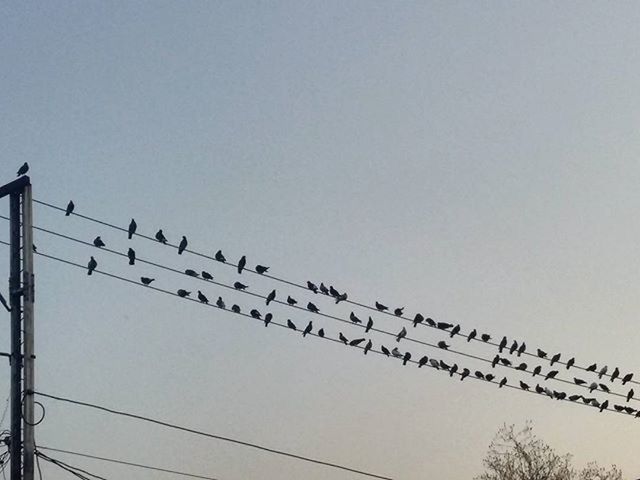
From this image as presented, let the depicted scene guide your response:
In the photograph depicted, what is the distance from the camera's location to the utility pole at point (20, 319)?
415 inches

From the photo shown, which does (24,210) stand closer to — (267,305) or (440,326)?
(267,305)

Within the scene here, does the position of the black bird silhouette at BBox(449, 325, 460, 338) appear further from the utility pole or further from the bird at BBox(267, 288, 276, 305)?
the utility pole

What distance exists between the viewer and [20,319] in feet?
36.3

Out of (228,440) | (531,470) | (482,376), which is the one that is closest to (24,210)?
(228,440)

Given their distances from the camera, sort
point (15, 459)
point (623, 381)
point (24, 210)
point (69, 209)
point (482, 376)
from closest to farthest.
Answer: point (15, 459), point (24, 210), point (69, 209), point (482, 376), point (623, 381)

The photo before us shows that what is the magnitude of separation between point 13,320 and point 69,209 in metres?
3.79

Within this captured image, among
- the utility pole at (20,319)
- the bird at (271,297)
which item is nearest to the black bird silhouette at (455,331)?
the bird at (271,297)

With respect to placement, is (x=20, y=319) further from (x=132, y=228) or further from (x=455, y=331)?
(x=455, y=331)

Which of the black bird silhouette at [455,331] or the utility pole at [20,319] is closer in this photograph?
the utility pole at [20,319]

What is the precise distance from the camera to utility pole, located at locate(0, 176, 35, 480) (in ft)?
34.6

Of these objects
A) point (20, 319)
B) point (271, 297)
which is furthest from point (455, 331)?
point (20, 319)

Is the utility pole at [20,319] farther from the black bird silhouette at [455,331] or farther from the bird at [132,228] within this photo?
the black bird silhouette at [455,331]

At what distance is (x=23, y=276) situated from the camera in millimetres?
11148

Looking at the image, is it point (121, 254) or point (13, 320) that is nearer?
point (13, 320)
